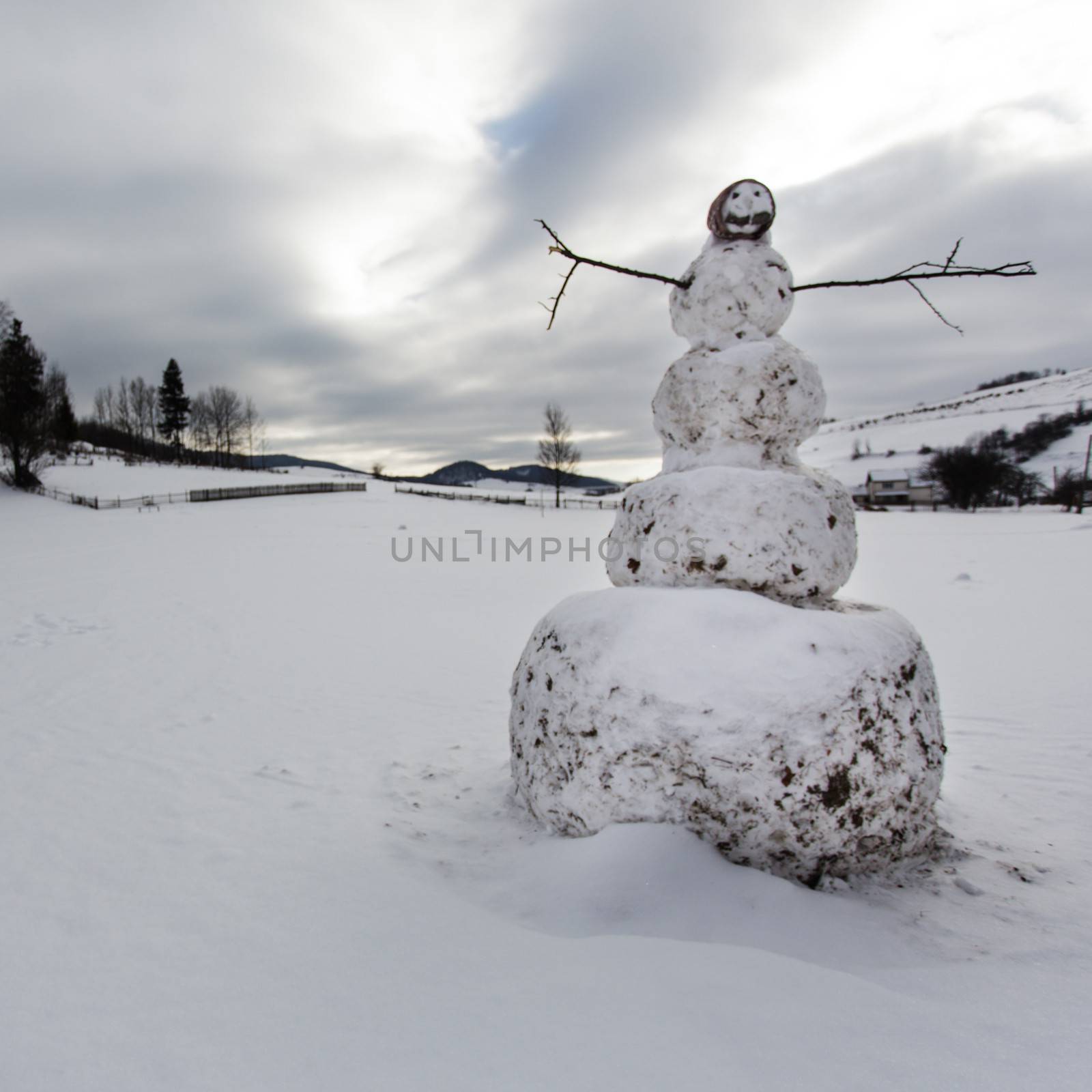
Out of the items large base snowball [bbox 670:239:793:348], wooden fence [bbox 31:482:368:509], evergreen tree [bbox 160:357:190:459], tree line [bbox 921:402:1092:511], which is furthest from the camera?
evergreen tree [bbox 160:357:190:459]

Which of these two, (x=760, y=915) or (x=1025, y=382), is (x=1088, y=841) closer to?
(x=760, y=915)

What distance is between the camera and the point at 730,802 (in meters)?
2.93

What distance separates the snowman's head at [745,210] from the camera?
153 inches

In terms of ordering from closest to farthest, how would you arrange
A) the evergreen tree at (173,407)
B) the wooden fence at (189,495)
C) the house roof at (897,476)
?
the wooden fence at (189,495) → the evergreen tree at (173,407) → the house roof at (897,476)

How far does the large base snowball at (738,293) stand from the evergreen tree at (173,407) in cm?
7047

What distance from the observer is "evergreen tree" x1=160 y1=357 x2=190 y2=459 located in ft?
199

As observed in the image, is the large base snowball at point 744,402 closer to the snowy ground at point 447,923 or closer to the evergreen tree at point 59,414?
the snowy ground at point 447,923

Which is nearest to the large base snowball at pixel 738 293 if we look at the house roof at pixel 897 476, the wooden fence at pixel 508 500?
the wooden fence at pixel 508 500

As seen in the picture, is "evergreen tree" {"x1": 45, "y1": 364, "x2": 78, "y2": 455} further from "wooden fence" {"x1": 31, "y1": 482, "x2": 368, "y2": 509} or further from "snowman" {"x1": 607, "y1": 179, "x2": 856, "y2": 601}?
"snowman" {"x1": 607, "y1": 179, "x2": 856, "y2": 601}

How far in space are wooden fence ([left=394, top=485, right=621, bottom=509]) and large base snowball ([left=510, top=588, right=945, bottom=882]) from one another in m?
42.6

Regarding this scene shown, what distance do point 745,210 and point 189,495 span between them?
3787 cm

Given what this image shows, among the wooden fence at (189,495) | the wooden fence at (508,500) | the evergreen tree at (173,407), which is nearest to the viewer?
the wooden fence at (189,495)

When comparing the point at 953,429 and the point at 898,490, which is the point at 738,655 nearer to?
the point at 898,490

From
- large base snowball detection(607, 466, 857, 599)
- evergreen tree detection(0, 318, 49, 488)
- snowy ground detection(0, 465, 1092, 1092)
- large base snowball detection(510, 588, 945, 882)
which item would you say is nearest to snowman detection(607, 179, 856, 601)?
large base snowball detection(607, 466, 857, 599)
